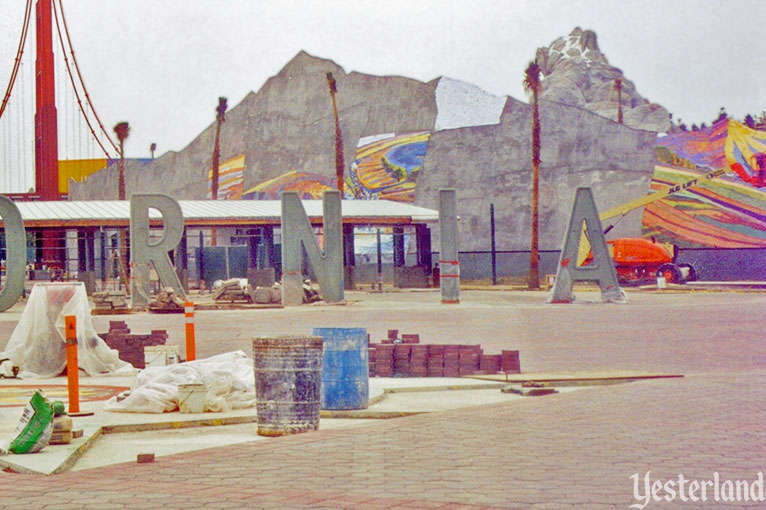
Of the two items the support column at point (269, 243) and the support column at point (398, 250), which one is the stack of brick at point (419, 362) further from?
the support column at point (398, 250)

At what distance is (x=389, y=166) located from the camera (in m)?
88.9

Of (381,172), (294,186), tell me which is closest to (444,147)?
(381,172)

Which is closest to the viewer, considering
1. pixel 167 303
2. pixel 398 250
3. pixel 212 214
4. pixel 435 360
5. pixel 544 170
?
pixel 435 360

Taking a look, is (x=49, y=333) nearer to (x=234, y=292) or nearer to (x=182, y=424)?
(x=182, y=424)

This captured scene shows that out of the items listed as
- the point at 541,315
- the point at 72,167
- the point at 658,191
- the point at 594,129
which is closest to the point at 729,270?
the point at 658,191

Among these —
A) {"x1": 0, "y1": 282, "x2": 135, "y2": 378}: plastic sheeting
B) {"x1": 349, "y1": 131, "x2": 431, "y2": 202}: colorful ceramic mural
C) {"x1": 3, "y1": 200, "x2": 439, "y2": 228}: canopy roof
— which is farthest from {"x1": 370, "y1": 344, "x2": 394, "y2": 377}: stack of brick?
{"x1": 349, "y1": 131, "x2": 431, "y2": 202}: colorful ceramic mural

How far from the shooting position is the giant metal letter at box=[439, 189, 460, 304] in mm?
39094

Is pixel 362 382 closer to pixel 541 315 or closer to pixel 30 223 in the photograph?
pixel 541 315

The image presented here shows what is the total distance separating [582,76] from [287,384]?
12834 cm

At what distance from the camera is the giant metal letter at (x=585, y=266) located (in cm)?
3566

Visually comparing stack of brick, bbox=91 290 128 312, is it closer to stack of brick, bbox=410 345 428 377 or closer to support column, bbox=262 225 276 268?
support column, bbox=262 225 276 268

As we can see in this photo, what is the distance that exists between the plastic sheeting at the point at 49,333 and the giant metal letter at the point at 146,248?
20112mm

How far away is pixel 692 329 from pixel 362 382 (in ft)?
46.1

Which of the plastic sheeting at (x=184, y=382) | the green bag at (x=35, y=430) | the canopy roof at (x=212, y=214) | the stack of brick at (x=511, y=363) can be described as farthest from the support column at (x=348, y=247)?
the green bag at (x=35, y=430)
